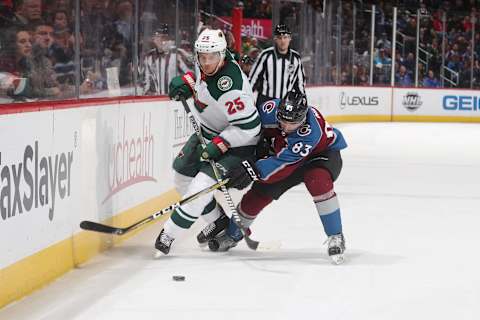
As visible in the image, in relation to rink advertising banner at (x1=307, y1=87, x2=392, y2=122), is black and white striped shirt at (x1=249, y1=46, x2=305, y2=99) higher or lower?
higher

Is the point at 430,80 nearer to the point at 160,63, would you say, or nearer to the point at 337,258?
the point at 160,63

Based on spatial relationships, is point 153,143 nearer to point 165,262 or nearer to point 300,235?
point 300,235

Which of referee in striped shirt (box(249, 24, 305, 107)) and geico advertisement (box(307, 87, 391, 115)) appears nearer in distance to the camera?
referee in striped shirt (box(249, 24, 305, 107))

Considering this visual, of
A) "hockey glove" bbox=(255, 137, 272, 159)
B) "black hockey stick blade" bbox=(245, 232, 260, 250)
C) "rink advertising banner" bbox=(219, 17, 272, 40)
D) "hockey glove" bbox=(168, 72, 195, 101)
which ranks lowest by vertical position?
"black hockey stick blade" bbox=(245, 232, 260, 250)

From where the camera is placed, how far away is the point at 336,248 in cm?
500

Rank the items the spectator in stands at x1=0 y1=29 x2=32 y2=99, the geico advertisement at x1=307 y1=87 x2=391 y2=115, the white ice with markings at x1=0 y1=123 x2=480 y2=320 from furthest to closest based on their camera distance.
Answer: the geico advertisement at x1=307 y1=87 x2=391 y2=115, the spectator in stands at x1=0 y1=29 x2=32 y2=99, the white ice with markings at x1=0 y1=123 x2=480 y2=320

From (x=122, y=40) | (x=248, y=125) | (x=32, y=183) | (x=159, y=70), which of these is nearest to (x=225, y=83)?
(x=248, y=125)

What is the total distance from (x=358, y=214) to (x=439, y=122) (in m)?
12.8

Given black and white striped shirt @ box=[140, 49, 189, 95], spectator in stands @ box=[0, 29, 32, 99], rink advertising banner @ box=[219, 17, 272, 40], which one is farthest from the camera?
rink advertising banner @ box=[219, 17, 272, 40]

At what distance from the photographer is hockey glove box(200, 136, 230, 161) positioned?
507 centimetres

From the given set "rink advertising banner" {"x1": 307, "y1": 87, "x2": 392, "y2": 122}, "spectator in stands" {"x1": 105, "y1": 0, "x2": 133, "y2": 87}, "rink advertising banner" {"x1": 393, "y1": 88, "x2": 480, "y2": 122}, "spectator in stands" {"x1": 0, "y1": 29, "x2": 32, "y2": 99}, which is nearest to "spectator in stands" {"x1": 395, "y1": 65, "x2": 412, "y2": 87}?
"rink advertising banner" {"x1": 393, "y1": 88, "x2": 480, "y2": 122}

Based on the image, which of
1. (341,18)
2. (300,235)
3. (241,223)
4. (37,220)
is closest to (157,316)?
(37,220)

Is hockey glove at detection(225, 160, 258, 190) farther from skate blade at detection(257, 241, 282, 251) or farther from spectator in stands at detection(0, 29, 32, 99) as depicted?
spectator in stands at detection(0, 29, 32, 99)

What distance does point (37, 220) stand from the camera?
4234 mm
